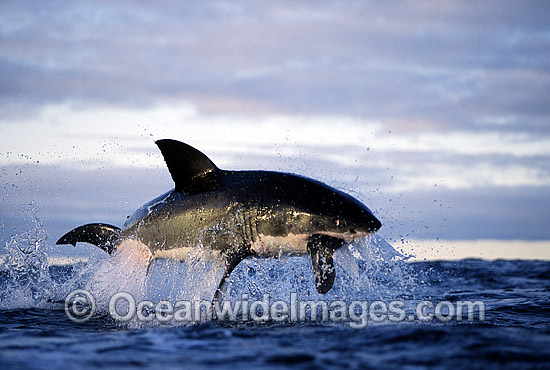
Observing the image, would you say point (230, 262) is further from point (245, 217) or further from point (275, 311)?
point (275, 311)

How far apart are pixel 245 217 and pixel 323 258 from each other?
1.16 meters

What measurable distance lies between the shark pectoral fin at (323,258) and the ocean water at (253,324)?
0.43 m

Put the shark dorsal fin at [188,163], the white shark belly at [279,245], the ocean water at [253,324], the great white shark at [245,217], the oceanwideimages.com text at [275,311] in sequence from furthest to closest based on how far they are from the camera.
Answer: the shark dorsal fin at [188,163]
the oceanwideimages.com text at [275,311]
the white shark belly at [279,245]
the great white shark at [245,217]
the ocean water at [253,324]

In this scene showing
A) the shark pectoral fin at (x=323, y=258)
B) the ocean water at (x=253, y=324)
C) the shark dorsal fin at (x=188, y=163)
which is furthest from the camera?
the shark dorsal fin at (x=188, y=163)

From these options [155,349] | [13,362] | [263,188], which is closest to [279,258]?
[263,188]

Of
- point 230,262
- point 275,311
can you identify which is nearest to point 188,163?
point 230,262

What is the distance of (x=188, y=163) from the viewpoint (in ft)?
26.2

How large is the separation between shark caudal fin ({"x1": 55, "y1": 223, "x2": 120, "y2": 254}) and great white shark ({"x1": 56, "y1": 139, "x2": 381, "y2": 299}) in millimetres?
989

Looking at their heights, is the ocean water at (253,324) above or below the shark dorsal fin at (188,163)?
below

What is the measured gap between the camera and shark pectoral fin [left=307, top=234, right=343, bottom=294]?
6914mm

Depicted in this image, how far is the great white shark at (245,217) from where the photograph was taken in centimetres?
704

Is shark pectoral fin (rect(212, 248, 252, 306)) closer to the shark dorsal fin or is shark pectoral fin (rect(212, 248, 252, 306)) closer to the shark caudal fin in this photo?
the shark dorsal fin

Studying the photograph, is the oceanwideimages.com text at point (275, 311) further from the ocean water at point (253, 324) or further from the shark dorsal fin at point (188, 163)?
the shark dorsal fin at point (188, 163)

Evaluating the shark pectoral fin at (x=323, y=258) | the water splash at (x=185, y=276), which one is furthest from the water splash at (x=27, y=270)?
the shark pectoral fin at (x=323, y=258)
